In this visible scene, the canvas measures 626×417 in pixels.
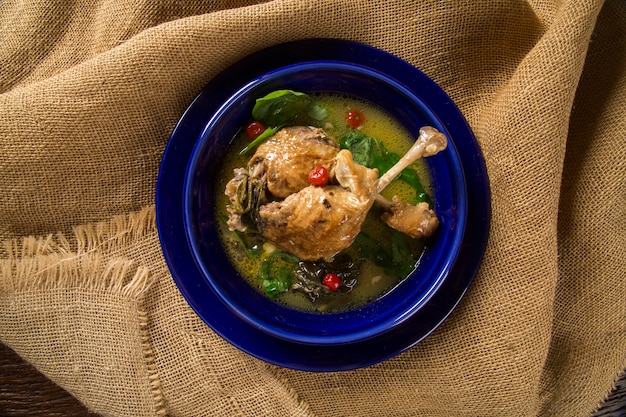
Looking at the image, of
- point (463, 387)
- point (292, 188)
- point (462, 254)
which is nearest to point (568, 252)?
point (462, 254)

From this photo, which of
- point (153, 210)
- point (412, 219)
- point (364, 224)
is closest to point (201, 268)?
point (153, 210)

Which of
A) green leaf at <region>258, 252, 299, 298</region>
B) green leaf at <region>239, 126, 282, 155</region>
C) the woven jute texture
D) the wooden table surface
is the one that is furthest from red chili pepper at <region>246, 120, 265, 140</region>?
the wooden table surface

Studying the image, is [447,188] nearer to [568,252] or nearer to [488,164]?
[488,164]

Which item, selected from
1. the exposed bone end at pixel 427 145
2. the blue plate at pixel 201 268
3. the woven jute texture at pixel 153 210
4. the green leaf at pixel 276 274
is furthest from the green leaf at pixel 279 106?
the green leaf at pixel 276 274

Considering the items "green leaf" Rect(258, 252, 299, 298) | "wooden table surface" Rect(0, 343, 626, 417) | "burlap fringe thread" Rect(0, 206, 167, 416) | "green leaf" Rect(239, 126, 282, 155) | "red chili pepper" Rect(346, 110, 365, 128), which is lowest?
"wooden table surface" Rect(0, 343, 626, 417)

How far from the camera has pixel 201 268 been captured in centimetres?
235

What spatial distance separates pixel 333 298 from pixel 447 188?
696 mm

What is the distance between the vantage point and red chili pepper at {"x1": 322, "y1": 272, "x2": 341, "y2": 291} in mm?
2461

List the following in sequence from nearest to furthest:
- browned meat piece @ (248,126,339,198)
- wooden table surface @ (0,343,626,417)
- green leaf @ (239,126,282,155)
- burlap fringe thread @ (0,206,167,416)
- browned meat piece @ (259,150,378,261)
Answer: browned meat piece @ (259,150,378,261) → browned meat piece @ (248,126,339,198) → green leaf @ (239,126,282,155) → burlap fringe thread @ (0,206,167,416) → wooden table surface @ (0,343,626,417)

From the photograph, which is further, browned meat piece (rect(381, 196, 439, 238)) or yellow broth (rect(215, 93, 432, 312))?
yellow broth (rect(215, 93, 432, 312))

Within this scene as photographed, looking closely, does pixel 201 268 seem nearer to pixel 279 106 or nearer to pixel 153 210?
pixel 153 210

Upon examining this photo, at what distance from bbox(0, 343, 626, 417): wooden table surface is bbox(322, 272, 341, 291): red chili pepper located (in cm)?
143

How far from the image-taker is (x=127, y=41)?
8.05ft

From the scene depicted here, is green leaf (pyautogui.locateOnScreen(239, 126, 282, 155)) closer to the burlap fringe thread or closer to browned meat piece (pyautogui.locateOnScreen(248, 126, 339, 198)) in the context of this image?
browned meat piece (pyautogui.locateOnScreen(248, 126, 339, 198))
